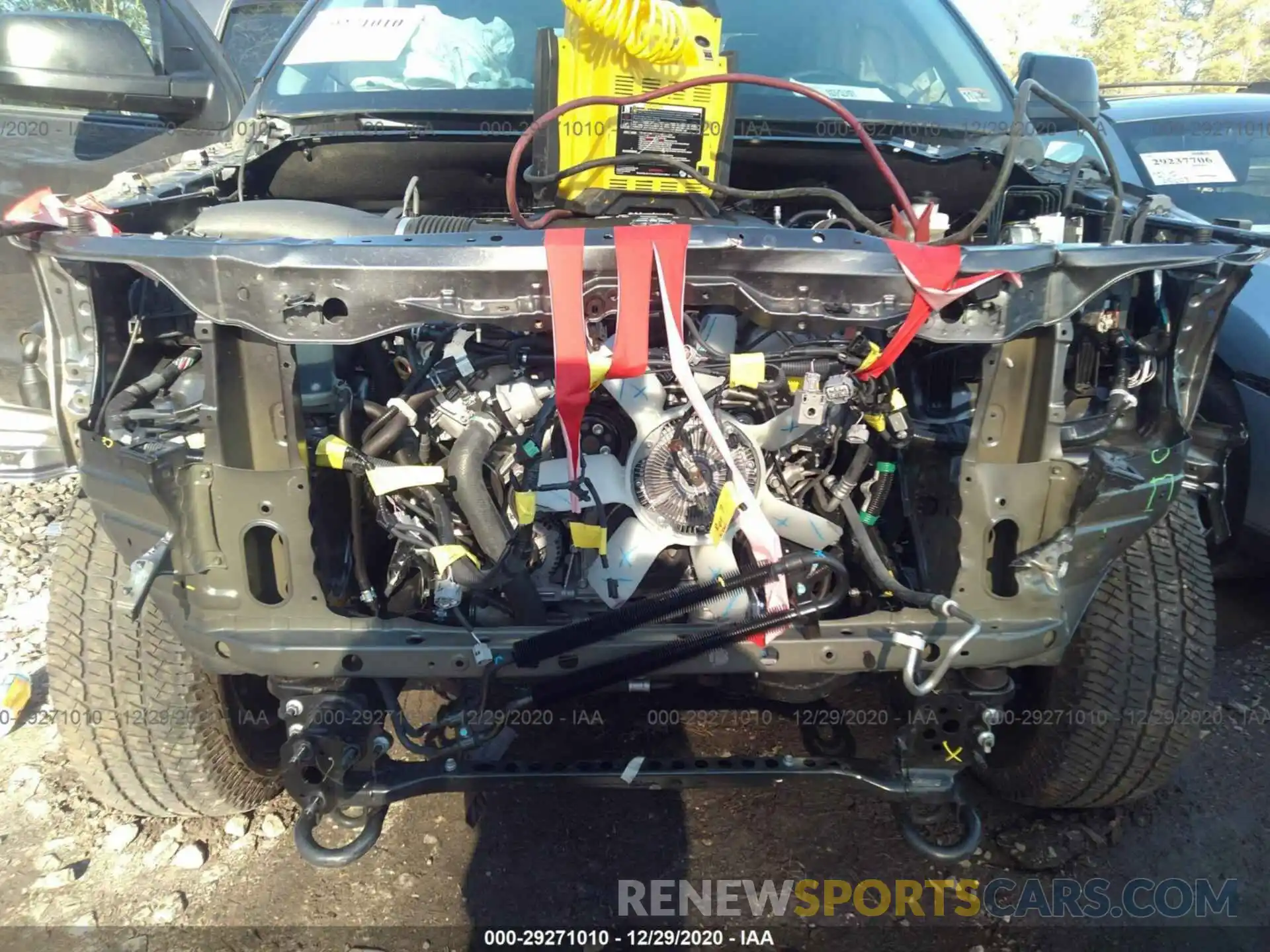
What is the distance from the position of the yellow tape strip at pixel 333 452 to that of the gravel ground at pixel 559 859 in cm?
85

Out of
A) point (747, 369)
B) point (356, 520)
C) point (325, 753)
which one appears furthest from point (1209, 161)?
point (325, 753)

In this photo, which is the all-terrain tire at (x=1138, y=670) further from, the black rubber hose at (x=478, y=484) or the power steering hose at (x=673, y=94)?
the black rubber hose at (x=478, y=484)

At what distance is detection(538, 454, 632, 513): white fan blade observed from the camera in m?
1.93

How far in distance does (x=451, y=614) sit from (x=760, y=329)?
2.98 feet

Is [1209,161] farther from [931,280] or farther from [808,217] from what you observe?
[931,280]

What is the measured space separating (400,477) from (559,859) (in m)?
1.03

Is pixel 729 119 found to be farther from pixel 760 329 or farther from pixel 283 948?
pixel 283 948

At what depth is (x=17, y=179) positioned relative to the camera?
3617mm

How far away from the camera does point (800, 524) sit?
78.4 inches

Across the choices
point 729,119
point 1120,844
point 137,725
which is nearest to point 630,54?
point 729,119

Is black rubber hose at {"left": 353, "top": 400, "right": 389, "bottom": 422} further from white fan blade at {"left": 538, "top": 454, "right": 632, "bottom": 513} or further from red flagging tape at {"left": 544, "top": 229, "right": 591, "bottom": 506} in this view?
red flagging tape at {"left": 544, "top": 229, "right": 591, "bottom": 506}

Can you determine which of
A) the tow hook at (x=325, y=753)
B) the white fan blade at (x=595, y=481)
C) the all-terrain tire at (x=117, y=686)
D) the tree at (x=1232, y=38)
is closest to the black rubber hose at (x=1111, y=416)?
the white fan blade at (x=595, y=481)

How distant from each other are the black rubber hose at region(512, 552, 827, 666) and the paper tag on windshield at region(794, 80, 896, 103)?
1592 millimetres

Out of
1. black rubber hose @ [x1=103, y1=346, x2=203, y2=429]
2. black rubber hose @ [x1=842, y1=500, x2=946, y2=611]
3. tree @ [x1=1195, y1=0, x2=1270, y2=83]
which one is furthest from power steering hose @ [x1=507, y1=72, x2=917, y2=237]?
tree @ [x1=1195, y1=0, x2=1270, y2=83]
